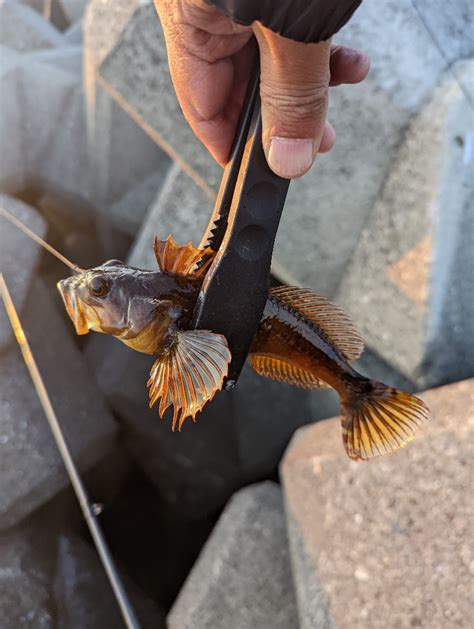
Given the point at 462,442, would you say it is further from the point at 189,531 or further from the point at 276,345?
the point at 189,531

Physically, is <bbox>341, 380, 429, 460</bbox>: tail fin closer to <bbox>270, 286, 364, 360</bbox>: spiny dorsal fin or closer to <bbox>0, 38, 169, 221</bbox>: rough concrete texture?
<bbox>270, 286, 364, 360</bbox>: spiny dorsal fin

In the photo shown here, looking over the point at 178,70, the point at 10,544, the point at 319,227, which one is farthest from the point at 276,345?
the point at 10,544

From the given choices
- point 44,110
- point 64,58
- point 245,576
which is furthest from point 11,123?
point 245,576

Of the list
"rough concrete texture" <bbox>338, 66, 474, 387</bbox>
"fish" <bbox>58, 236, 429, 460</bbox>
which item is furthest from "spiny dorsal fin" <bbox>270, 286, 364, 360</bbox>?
"rough concrete texture" <bbox>338, 66, 474, 387</bbox>

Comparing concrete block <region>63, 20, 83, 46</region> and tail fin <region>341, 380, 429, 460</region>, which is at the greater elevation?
tail fin <region>341, 380, 429, 460</region>

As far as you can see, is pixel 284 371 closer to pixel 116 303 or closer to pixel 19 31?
pixel 116 303

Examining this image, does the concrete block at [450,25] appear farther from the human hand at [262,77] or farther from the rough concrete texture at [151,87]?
the rough concrete texture at [151,87]

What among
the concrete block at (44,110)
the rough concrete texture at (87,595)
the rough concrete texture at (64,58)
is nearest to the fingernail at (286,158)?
the rough concrete texture at (87,595)
